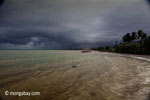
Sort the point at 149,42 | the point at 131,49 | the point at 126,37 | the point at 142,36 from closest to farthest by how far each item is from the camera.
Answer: the point at 149,42 < the point at 131,49 < the point at 142,36 < the point at 126,37

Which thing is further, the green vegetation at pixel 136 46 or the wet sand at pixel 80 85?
the green vegetation at pixel 136 46

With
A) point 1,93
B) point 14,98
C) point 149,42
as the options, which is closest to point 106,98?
point 14,98

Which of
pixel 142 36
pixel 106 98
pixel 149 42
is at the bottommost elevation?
pixel 106 98

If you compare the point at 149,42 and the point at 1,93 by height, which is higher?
the point at 149,42

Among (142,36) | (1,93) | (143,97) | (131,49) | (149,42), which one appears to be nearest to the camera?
(143,97)

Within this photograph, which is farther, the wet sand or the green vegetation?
the green vegetation

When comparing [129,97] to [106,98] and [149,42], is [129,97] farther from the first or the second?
[149,42]

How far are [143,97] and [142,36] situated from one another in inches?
3816

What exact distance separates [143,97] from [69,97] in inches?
154

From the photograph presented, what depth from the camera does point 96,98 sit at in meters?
3.54

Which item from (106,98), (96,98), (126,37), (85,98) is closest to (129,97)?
(106,98)

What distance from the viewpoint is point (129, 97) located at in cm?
353

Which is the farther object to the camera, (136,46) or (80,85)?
(136,46)

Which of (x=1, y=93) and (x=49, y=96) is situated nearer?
(x=49, y=96)
